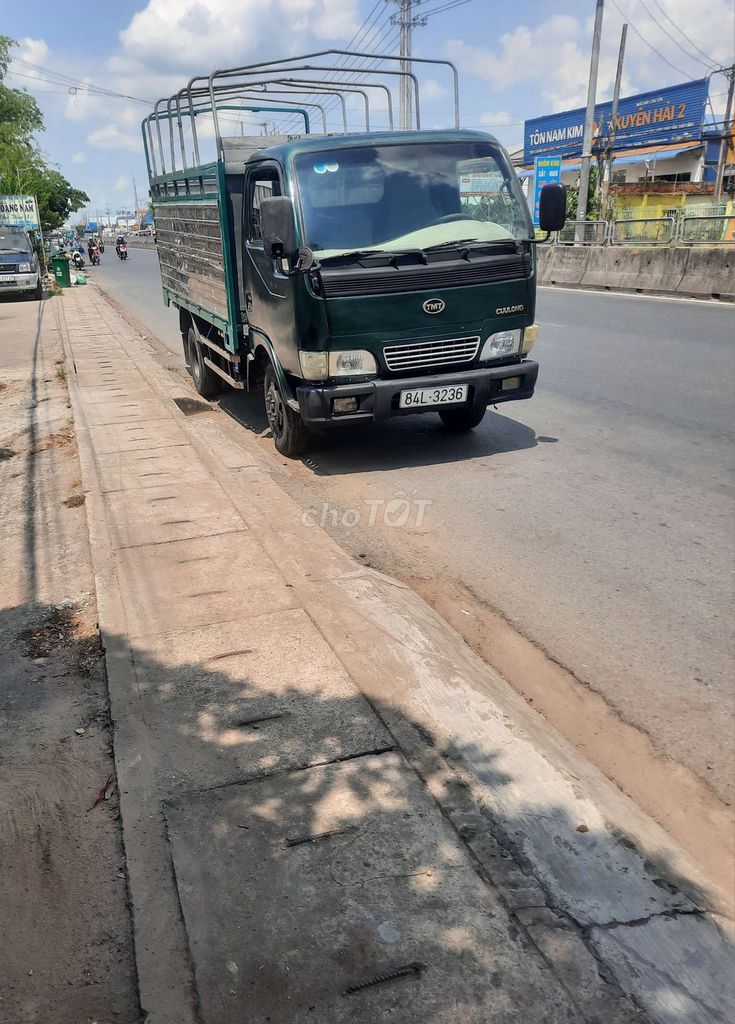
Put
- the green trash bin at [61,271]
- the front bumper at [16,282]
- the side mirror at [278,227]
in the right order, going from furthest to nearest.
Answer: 1. the green trash bin at [61,271]
2. the front bumper at [16,282]
3. the side mirror at [278,227]

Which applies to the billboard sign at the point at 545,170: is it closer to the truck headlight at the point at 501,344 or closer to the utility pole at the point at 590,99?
the utility pole at the point at 590,99

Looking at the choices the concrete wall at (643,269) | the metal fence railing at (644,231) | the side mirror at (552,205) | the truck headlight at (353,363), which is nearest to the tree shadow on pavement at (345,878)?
the truck headlight at (353,363)

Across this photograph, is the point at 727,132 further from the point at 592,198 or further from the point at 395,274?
the point at 395,274

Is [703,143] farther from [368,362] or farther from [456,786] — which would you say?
[456,786]

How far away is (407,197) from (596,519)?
9.18 feet

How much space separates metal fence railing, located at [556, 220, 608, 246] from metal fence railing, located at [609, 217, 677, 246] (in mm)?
483

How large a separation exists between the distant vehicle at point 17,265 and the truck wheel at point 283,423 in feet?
70.8

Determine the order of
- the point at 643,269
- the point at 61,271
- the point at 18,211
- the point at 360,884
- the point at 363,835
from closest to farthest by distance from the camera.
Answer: the point at 360,884
the point at 363,835
the point at 643,269
the point at 18,211
the point at 61,271

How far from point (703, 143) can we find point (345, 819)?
134 feet

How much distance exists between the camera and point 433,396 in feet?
19.6

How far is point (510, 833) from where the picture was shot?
236 cm

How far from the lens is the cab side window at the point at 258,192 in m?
6.05

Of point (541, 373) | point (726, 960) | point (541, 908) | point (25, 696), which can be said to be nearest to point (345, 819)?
point (541, 908)

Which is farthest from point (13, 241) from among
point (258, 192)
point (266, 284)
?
point (266, 284)
